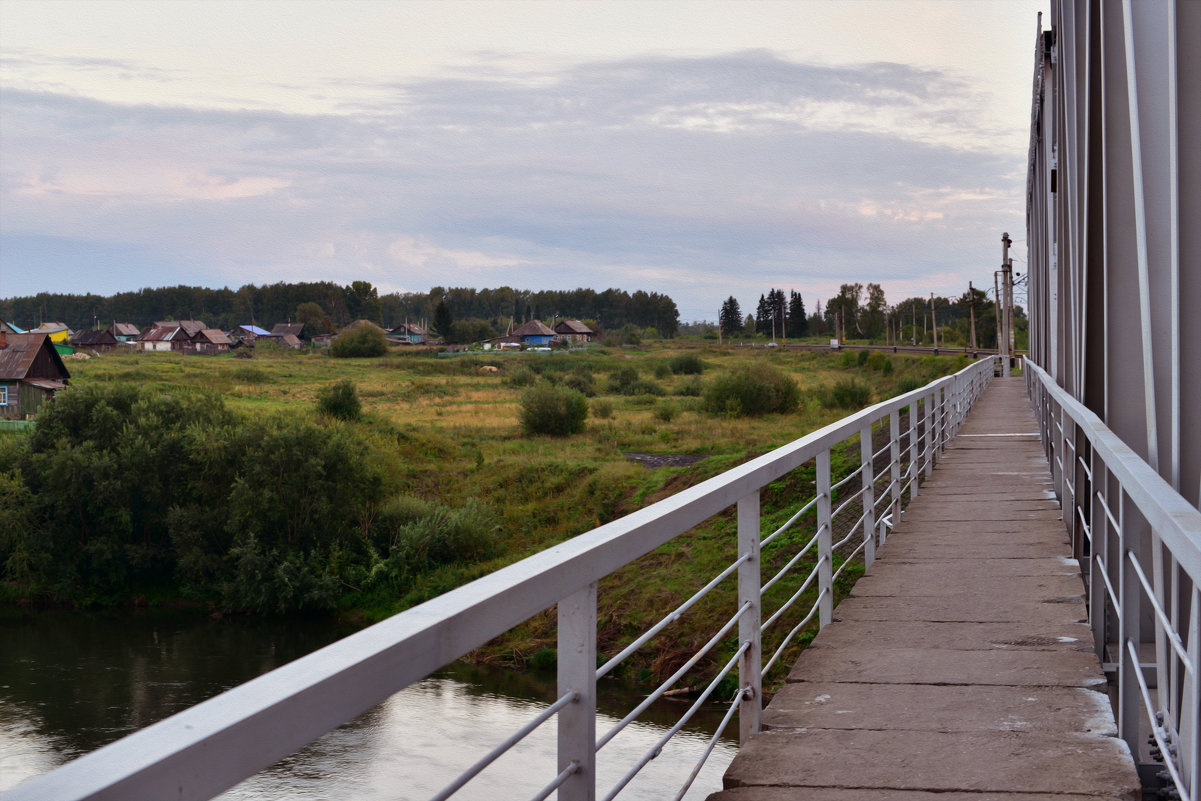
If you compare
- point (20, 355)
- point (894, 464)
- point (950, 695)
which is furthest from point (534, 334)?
point (950, 695)

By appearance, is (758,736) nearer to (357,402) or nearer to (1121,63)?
(1121,63)

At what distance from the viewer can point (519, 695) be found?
22.1 m

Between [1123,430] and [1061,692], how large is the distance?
3.97 ft

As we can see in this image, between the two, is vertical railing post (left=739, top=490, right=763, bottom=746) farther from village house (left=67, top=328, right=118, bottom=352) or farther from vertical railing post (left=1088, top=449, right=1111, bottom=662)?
village house (left=67, top=328, right=118, bottom=352)

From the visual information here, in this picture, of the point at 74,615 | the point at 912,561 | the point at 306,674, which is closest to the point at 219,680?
the point at 74,615

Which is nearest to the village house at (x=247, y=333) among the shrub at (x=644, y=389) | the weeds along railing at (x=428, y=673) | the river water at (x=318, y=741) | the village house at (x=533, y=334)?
the village house at (x=533, y=334)

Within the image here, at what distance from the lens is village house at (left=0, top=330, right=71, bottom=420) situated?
163 ft

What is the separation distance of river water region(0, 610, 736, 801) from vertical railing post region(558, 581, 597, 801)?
12144 mm

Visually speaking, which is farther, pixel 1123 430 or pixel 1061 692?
pixel 1123 430

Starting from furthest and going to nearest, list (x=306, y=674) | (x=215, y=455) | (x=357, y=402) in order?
(x=357, y=402) → (x=215, y=455) → (x=306, y=674)

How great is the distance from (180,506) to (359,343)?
6948 centimetres

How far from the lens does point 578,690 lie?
6.41 feet

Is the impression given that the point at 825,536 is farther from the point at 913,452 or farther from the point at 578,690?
the point at 913,452

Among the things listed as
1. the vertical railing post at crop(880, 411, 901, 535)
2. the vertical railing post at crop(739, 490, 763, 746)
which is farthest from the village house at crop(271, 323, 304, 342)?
the vertical railing post at crop(739, 490, 763, 746)
